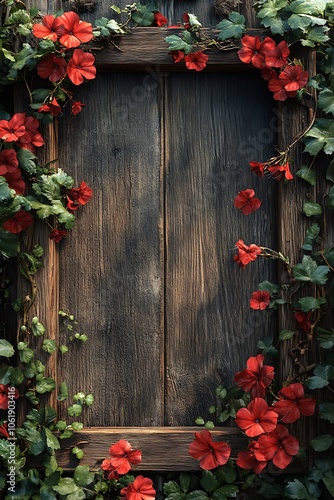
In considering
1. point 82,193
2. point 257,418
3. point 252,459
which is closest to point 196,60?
point 82,193

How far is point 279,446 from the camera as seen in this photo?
230cm

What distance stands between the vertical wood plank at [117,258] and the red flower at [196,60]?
0.15 meters

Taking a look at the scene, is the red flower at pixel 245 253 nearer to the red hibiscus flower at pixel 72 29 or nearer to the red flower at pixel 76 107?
the red flower at pixel 76 107

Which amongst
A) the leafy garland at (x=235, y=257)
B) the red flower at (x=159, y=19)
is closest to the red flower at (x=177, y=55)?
the leafy garland at (x=235, y=257)

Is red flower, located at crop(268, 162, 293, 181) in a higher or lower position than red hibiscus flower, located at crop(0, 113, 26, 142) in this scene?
lower

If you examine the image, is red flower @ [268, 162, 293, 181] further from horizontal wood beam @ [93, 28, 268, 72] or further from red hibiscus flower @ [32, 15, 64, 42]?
red hibiscus flower @ [32, 15, 64, 42]

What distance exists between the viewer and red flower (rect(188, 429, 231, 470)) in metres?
2.30

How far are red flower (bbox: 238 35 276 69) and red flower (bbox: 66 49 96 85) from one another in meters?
0.45

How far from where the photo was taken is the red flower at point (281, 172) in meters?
2.35

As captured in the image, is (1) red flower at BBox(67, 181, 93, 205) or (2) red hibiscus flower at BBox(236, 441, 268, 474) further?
(1) red flower at BBox(67, 181, 93, 205)

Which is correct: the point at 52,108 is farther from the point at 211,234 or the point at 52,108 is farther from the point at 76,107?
the point at 211,234

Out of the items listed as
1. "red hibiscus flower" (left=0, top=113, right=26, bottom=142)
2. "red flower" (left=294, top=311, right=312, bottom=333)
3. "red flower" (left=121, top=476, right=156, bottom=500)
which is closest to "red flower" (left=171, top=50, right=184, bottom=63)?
"red hibiscus flower" (left=0, top=113, right=26, bottom=142)

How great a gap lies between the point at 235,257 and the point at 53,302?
1.91 ft

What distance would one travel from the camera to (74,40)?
233cm
